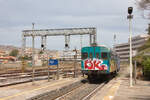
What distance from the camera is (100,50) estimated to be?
59.2 ft

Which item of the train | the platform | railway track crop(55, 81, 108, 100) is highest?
the train

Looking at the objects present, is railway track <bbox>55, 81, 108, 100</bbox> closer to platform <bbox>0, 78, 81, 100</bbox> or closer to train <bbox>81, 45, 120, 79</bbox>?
platform <bbox>0, 78, 81, 100</bbox>

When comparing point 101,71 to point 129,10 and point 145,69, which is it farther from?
point 129,10

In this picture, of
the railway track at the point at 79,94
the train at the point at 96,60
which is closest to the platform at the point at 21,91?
the railway track at the point at 79,94

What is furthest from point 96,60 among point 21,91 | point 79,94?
point 21,91

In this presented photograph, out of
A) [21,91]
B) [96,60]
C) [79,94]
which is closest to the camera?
[21,91]

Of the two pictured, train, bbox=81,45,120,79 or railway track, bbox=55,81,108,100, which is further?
train, bbox=81,45,120,79

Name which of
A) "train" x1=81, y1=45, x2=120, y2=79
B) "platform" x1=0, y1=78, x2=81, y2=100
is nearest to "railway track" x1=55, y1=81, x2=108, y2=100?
"platform" x1=0, y1=78, x2=81, y2=100

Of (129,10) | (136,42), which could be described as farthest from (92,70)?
(136,42)

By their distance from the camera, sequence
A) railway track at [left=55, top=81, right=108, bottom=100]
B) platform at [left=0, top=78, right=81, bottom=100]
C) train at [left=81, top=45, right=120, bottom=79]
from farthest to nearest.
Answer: train at [left=81, top=45, right=120, bottom=79]
railway track at [left=55, top=81, right=108, bottom=100]
platform at [left=0, top=78, right=81, bottom=100]

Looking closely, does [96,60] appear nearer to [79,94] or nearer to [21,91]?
[79,94]

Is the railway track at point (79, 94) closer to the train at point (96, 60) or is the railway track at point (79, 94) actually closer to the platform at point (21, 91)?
the platform at point (21, 91)

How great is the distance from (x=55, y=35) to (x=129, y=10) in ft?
101

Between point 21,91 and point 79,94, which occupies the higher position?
point 21,91
